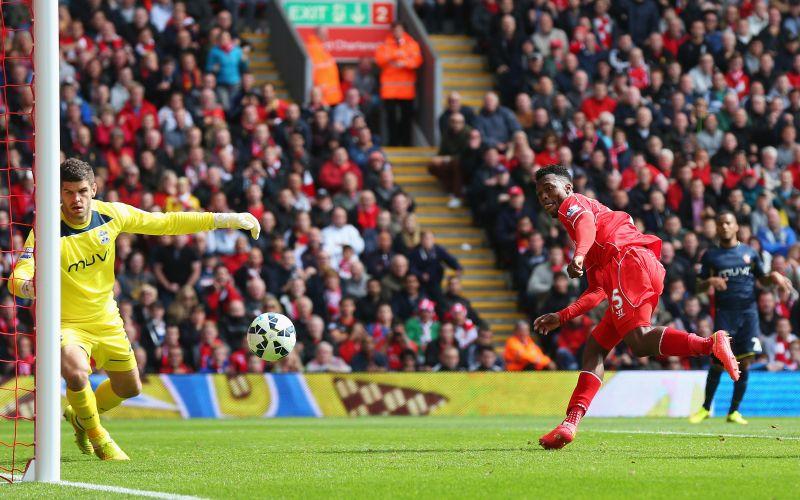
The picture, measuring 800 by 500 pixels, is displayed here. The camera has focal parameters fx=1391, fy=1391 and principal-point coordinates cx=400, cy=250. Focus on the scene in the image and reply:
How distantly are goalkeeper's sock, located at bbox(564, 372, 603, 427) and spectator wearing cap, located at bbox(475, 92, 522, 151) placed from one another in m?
12.5

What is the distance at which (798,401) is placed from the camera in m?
18.7

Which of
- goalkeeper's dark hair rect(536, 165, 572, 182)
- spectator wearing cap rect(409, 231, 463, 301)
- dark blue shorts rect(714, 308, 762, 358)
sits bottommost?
spectator wearing cap rect(409, 231, 463, 301)

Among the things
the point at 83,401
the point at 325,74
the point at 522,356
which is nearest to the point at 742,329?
the point at 522,356

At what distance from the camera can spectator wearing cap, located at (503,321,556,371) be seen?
19.4 m

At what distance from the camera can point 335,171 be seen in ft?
69.5

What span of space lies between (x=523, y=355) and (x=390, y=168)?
421 centimetres

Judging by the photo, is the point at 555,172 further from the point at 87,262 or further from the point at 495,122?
the point at 495,122

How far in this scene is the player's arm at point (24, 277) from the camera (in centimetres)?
880

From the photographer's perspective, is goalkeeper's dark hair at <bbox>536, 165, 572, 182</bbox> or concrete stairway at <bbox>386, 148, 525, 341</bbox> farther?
concrete stairway at <bbox>386, 148, 525, 341</bbox>

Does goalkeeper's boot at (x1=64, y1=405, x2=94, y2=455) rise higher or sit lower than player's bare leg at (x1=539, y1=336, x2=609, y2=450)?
lower

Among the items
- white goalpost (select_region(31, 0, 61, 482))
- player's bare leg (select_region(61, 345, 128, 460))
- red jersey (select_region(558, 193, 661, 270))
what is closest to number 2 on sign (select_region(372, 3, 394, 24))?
red jersey (select_region(558, 193, 661, 270))

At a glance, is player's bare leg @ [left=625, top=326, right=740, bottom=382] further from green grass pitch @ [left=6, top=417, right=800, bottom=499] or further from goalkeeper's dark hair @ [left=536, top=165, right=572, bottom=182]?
goalkeeper's dark hair @ [left=536, top=165, right=572, bottom=182]

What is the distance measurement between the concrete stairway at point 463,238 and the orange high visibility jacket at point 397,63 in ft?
3.52

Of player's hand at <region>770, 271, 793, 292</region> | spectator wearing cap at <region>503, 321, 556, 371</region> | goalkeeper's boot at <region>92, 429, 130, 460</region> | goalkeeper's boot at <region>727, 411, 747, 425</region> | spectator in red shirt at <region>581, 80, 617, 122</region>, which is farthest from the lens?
spectator in red shirt at <region>581, 80, 617, 122</region>
